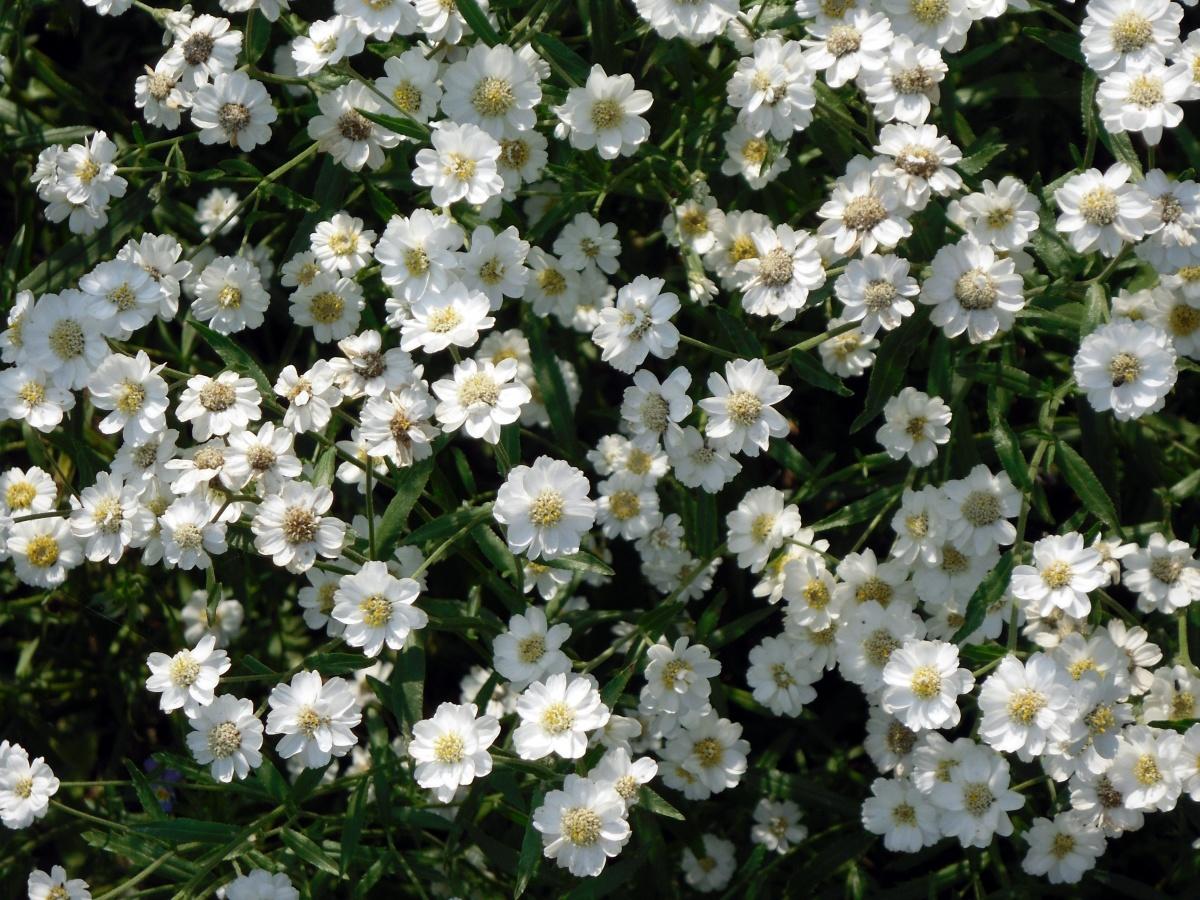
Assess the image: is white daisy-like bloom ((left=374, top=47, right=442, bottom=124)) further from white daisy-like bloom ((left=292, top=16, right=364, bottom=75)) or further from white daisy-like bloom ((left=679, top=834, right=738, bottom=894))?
white daisy-like bloom ((left=679, top=834, right=738, bottom=894))

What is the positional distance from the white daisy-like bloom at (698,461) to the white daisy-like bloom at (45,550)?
5.02 feet

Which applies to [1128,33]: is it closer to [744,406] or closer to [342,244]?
[744,406]

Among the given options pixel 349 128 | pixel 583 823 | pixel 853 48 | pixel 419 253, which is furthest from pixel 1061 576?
pixel 349 128

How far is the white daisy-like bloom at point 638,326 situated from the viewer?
283 centimetres

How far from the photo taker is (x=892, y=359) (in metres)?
2.92

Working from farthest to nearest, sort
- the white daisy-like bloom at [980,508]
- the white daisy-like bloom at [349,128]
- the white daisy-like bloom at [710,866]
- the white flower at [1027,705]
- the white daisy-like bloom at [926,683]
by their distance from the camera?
the white daisy-like bloom at [710,866] → the white daisy-like bloom at [349,128] → the white daisy-like bloom at [980,508] → the white daisy-like bloom at [926,683] → the white flower at [1027,705]

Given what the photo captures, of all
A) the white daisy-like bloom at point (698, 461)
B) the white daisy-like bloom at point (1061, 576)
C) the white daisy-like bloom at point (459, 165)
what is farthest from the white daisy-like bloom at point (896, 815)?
the white daisy-like bloom at point (459, 165)

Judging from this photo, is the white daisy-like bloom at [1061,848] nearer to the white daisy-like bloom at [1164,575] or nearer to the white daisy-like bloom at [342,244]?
the white daisy-like bloom at [1164,575]

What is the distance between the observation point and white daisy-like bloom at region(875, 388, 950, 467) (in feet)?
9.64

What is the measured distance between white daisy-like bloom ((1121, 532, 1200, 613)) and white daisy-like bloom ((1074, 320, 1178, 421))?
1.28 ft

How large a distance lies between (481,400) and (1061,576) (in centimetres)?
132

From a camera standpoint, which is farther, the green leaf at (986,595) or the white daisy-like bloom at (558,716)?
the green leaf at (986,595)

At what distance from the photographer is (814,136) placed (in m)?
3.12

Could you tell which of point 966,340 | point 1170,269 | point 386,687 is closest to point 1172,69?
point 1170,269
